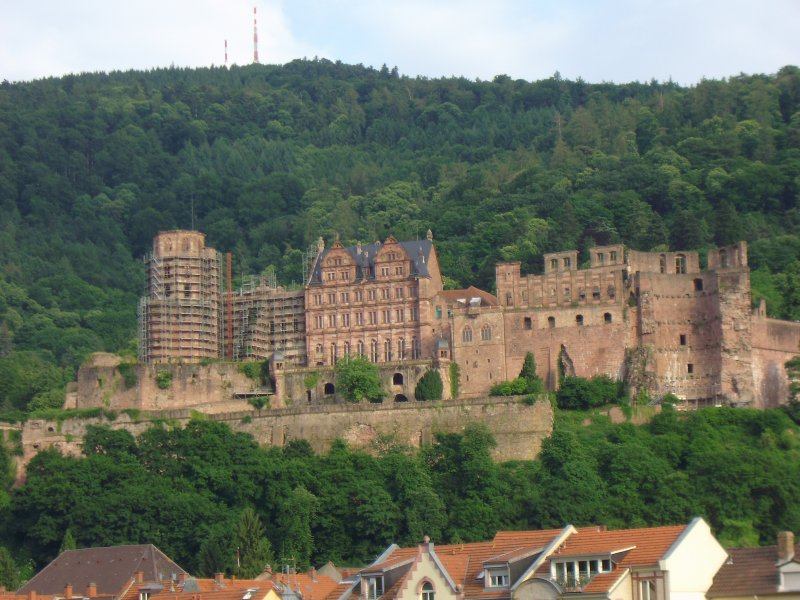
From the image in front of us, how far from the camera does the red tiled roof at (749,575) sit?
4397cm

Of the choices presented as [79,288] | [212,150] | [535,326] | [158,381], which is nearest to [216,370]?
[158,381]

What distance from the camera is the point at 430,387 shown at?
3455 inches

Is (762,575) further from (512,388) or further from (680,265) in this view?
(680,265)

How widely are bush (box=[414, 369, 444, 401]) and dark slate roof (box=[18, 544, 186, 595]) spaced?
21.6 m

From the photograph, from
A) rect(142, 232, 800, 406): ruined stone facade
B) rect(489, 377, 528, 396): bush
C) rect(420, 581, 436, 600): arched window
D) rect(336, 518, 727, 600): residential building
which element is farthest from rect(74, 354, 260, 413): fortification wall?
rect(420, 581, 436, 600): arched window

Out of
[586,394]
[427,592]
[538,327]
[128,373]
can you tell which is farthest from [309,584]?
[128,373]

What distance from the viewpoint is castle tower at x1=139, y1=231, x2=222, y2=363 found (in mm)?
94625

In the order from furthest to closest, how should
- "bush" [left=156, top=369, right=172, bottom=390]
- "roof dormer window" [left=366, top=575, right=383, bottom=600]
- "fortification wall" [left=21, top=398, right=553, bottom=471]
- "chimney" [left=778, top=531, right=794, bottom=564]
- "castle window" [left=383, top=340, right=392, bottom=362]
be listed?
"castle window" [left=383, top=340, right=392, bottom=362] → "bush" [left=156, top=369, right=172, bottom=390] → "fortification wall" [left=21, top=398, right=553, bottom=471] → "roof dormer window" [left=366, top=575, right=383, bottom=600] → "chimney" [left=778, top=531, right=794, bottom=564]

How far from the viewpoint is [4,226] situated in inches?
5955

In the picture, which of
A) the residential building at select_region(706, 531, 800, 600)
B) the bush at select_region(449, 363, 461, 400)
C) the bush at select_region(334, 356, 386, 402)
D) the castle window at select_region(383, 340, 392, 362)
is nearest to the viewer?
the residential building at select_region(706, 531, 800, 600)

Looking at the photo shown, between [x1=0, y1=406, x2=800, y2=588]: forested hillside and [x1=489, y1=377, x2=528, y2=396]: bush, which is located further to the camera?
[x1=489, y1=377, x2=528, y2=396]: bush

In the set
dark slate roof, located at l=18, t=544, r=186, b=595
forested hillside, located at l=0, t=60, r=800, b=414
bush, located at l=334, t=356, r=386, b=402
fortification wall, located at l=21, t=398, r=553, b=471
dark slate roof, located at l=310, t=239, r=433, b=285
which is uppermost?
forested hillside, located at l=0, t=60, r=800, b=414

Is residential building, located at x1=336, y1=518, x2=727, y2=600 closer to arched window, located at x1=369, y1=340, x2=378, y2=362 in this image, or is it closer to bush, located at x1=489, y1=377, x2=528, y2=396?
bush, located at x1=489, y1=377, x2=528, y2=396

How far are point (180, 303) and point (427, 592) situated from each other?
161 ft
